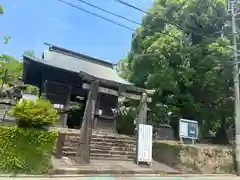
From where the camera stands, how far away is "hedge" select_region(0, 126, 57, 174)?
699cm

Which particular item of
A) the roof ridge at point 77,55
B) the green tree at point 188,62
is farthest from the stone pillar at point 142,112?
the roof ridge at point 77,55

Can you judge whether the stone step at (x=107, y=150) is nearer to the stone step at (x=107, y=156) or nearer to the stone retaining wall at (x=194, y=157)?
the stone step at (x=107, y=156)

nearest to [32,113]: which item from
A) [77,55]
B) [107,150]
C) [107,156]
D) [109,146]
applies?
[107,156]

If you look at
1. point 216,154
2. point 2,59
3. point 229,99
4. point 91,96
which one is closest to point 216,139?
point 229,99

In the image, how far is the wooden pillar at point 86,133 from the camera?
30.4 feet

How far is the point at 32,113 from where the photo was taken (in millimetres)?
7406

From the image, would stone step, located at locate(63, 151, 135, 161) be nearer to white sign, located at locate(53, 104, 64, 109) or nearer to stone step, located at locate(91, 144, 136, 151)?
stone step, located at locate(91, 144, 136, 151)

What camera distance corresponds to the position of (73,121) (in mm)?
19406

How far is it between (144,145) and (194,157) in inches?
95.4

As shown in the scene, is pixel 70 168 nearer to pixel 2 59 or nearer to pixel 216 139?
pixel 216 139

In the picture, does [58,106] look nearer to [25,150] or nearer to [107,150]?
[107,150]

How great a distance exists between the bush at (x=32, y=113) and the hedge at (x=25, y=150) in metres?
0.21

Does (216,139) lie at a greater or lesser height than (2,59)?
lesser

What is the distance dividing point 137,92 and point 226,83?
792 centimetres
